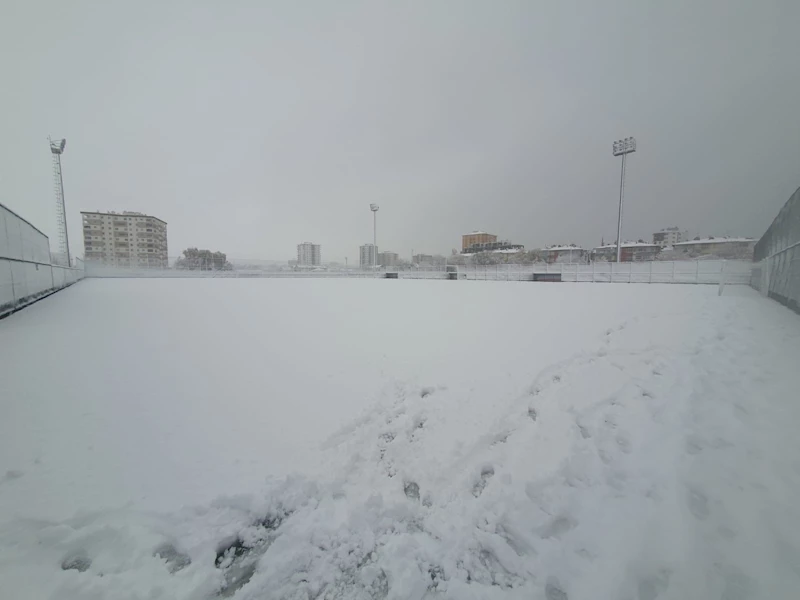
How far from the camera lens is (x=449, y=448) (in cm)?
326

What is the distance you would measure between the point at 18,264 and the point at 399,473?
39.0 feet

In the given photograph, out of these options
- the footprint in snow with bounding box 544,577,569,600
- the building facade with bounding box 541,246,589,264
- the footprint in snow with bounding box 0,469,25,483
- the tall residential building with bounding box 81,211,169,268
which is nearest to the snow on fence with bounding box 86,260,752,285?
the building facade with bounding box 541,246,589,264

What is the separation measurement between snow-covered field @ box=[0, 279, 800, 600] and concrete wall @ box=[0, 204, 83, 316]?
3525mm

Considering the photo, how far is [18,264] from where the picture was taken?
8.52 metres

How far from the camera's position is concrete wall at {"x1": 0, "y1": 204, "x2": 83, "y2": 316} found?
749 cm

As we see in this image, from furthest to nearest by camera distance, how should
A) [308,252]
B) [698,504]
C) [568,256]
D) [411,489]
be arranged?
[308,252]
[568,256]
[411,489]
[698,504]

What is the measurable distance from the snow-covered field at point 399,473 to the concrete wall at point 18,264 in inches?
139

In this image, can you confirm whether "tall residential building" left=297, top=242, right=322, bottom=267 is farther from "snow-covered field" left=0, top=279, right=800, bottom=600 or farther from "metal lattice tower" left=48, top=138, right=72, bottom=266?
"snow-covered field" left=0, top=279, right=800, bottom=600

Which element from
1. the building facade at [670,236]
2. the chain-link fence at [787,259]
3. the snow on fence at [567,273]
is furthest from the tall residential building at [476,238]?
the chain-link fence at [787,259]

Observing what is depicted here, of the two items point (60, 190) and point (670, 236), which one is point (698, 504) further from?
point (670, 236)

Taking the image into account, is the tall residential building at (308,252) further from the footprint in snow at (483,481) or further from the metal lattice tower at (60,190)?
the footprint in snow at (483,481)

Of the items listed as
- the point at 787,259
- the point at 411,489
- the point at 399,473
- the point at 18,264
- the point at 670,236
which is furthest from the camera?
the point at 670,236

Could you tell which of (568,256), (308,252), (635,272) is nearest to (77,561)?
(635,272)

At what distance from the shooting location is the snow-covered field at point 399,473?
1911mm
